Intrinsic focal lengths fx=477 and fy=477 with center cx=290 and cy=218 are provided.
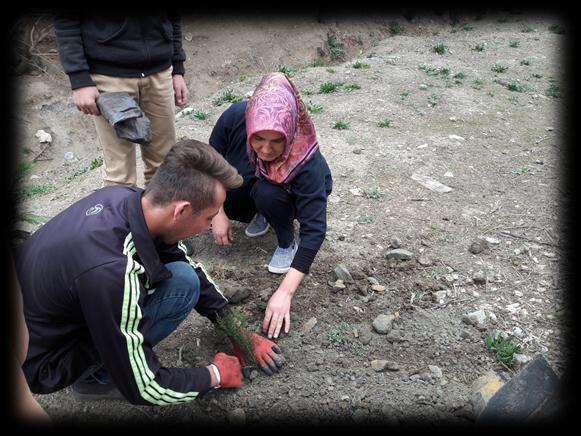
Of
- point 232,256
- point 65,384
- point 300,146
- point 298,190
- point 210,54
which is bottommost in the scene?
point 210,54

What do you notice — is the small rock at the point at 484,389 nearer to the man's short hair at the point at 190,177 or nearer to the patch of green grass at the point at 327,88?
the man's short hair at the point at 190,177

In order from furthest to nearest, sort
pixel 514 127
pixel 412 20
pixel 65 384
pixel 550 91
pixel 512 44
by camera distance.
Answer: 1. pixel 412 20
2. pixel 512 44
3. pixel 550 91
4. pixel 514 127
5. pixel 65 384

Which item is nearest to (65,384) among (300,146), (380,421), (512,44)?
(380,421)

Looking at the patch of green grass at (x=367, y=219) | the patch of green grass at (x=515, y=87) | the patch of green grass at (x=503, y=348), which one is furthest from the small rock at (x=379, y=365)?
the patch of green grass at (x=515, y=87)

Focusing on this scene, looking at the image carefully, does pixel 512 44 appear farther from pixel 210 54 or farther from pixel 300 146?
pixel 300 146

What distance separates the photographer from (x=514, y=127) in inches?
212

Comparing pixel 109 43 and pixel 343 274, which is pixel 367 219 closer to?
pixel 343 274

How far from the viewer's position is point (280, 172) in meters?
2.77

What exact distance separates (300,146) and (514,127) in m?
3.67

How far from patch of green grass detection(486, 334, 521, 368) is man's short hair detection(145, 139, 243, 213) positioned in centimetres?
165

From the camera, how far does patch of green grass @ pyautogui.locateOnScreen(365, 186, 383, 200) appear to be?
3893mm

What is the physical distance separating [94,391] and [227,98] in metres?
4.46

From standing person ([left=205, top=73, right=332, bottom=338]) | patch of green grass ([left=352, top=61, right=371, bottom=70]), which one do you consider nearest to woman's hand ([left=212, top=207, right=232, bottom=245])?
standing person ([left=205, top=73, right=332, bottom=338])

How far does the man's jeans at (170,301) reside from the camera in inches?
84.7
